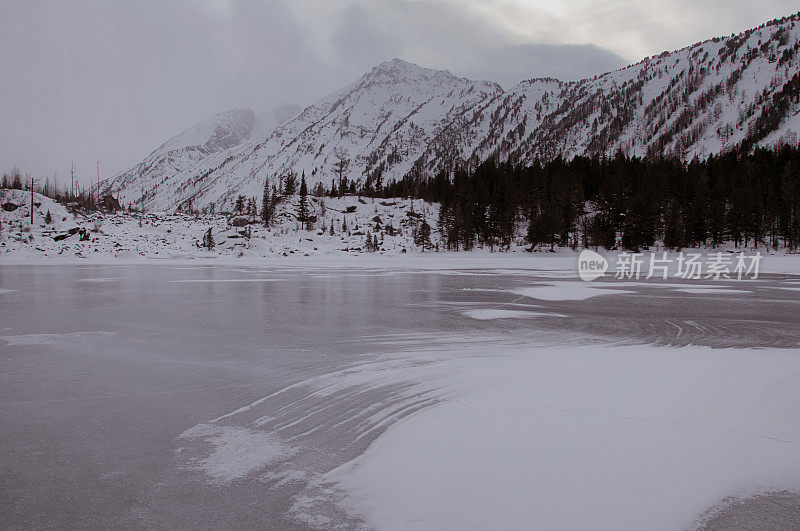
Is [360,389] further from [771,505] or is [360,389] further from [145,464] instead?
[771,505]

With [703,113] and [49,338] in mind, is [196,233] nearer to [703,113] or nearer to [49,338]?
[49,338]

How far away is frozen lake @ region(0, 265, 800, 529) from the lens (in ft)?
10.0

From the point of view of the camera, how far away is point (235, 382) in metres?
5.64

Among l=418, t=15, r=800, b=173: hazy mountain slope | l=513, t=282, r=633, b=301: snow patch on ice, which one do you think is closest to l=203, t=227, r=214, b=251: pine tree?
l=513, t=282, r=633, b=301: snow patch on ice

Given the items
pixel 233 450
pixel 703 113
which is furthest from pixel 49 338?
pixel 703 113

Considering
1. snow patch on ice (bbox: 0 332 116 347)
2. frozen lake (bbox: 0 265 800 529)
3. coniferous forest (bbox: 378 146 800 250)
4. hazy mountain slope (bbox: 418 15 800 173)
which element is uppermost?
hazy mountain slope (bbox: 418 15 800 173)

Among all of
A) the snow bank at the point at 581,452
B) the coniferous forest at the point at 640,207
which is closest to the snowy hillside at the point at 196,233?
the coniferous forest at the point at 640,207

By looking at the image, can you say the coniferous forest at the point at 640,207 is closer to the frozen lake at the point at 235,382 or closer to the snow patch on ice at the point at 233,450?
the frozen lake at the point at 235,382

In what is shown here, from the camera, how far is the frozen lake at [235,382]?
3055mm

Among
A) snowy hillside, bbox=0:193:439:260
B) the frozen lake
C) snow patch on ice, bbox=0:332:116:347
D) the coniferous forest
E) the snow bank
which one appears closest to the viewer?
the snow bank

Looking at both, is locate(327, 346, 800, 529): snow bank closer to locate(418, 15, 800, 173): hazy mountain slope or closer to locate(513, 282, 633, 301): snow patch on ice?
locate(513, 282, 633, 301): snow patch on ice

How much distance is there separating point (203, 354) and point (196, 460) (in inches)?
153

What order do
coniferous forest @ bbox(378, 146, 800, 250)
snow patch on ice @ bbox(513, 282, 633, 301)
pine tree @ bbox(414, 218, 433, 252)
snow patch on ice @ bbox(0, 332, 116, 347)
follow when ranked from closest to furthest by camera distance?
snow patch on ice @ bbox(0, 332, 116, 347) < snow patch on ice @ bbox(513, 282, 633, 301) < coniferous forest @ bbox(378, 146, 800, 250) < pine tree @ bbox(414, 218, 433, 252)

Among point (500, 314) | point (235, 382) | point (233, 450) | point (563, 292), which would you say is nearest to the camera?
point (233, 450)
